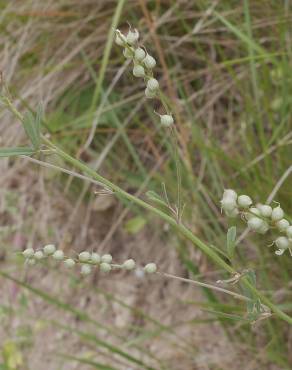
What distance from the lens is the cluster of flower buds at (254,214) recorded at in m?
0.51

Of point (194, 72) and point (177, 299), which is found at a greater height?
point (194, 72)

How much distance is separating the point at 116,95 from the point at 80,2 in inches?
10.4

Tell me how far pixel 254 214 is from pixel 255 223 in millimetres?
A: 16

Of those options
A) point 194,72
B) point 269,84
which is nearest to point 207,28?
point 194,72

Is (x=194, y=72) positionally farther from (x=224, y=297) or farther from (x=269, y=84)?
(x=224, y=297)

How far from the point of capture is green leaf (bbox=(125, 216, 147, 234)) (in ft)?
5.22

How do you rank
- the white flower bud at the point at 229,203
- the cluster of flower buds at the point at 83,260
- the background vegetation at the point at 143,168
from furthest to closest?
the background vegetation at the point at 143,168 < the cluster of flower buds at the point at 83,260 < the white flower bud at the point at 229,203

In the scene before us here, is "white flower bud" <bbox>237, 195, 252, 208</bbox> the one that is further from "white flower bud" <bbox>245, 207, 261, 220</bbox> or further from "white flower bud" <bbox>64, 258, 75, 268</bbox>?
"white flower bud" <bbox>64, 258, 75, 268</bbox>

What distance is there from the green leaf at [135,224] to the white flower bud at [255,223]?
3.49 ft

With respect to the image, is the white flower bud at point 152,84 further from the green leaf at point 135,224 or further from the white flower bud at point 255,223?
the green leaf at point 135,224

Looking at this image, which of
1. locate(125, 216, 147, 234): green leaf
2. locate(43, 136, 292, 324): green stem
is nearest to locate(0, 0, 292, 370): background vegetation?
locate(125, 216, 147, 234): green leaf

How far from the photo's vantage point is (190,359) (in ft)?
4.70

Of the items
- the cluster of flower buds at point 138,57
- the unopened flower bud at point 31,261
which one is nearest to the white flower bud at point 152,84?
the cluster of flower buds at point 138,57

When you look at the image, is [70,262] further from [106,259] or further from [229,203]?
[229,203]
